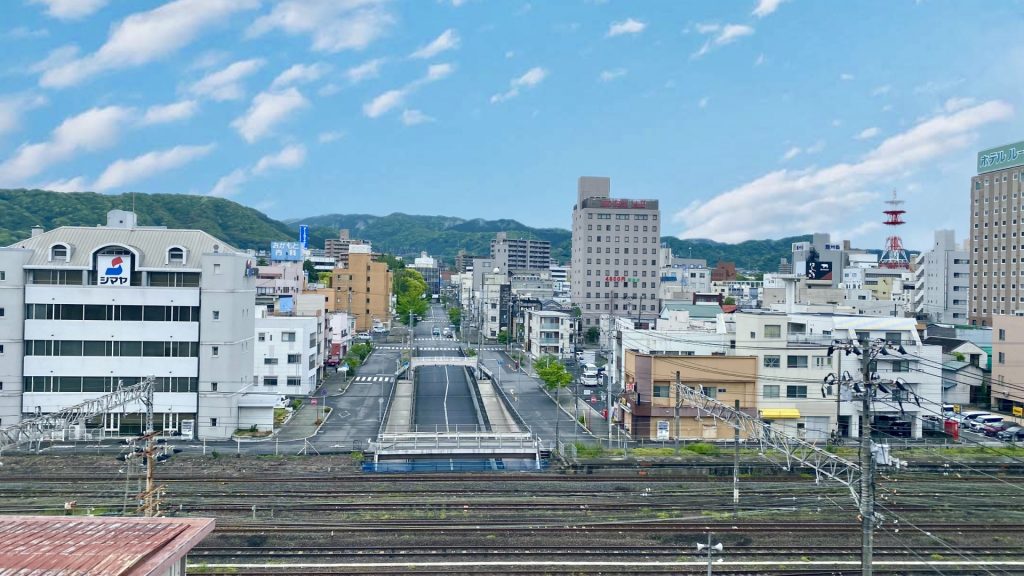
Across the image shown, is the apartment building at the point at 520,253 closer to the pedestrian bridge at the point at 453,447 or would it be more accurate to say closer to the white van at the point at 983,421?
the white van at the point at 983,421

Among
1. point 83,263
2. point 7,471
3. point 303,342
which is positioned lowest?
point 7,471

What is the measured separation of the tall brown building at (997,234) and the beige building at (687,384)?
40.1 m

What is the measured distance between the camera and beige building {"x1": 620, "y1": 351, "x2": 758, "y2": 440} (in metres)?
29.4

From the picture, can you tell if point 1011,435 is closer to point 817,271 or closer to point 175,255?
point 175,255

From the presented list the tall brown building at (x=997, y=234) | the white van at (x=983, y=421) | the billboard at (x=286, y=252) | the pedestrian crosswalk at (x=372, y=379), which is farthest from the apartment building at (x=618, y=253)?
the white van at (x=983, y=421)

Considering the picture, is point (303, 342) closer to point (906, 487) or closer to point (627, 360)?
point (627, 360)

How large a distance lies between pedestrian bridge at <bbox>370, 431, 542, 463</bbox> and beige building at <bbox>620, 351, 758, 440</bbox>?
581 centimetres

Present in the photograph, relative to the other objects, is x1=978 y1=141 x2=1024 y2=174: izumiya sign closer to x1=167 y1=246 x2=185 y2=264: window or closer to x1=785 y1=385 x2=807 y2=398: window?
x1=785 y1=385 x2=807 y2=398: window

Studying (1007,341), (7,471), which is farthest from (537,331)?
(7,471)

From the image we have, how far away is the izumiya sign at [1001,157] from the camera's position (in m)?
59.4

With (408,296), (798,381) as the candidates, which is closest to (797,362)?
(798,381)

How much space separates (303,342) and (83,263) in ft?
41.8

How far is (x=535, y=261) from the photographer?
143m

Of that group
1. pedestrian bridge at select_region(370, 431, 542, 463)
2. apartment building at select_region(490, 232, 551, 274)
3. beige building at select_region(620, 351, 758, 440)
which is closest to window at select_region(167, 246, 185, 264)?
pedestrian bridge at select_region(370, 431, 542, 463)
